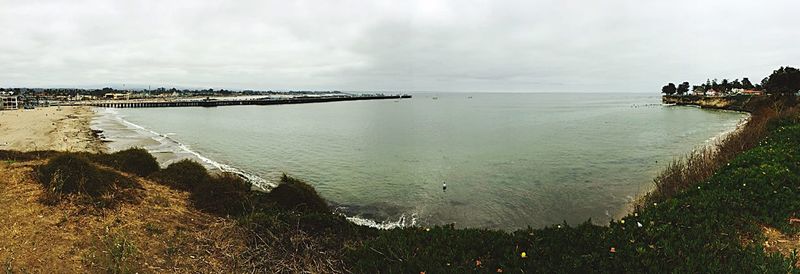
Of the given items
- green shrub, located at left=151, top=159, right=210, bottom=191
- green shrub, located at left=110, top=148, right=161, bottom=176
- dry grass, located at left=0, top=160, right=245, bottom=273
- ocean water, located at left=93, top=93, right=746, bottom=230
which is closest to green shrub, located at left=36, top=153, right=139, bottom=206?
dry grass, located at left=0, top=160, right=245, bottom=273

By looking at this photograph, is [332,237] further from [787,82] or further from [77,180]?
[787,82]

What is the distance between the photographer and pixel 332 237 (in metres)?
8.62

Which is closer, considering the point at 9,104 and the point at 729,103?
the point at 9,104

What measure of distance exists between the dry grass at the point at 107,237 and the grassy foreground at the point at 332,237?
3 cm

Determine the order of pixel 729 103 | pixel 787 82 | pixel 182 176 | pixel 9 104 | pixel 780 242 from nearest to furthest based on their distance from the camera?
pixel 780 242 → pixel 182 176 → pixel 787 82 → pixel 9 104 → pixel 729 103

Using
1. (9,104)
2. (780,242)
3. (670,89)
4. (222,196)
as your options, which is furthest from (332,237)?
(670,89)

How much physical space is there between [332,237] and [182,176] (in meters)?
6.72

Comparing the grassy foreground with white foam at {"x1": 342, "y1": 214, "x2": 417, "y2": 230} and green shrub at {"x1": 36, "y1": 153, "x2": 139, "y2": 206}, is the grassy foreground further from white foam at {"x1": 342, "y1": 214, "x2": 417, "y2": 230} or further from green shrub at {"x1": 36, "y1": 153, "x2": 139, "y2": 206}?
white foam at {"x1": 342, "y1": 214, "x2": 417, "y2": 230}

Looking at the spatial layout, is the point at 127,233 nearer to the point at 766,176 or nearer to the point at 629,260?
the point at 629,260

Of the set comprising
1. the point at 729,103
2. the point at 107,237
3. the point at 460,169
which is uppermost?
the point at 729,103

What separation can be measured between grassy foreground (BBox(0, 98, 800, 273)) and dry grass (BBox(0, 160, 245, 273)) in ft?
0.09

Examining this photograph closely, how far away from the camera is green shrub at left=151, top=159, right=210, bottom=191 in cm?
1232

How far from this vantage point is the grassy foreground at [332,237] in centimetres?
684

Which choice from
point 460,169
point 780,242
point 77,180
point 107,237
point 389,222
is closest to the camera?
point 780,242
